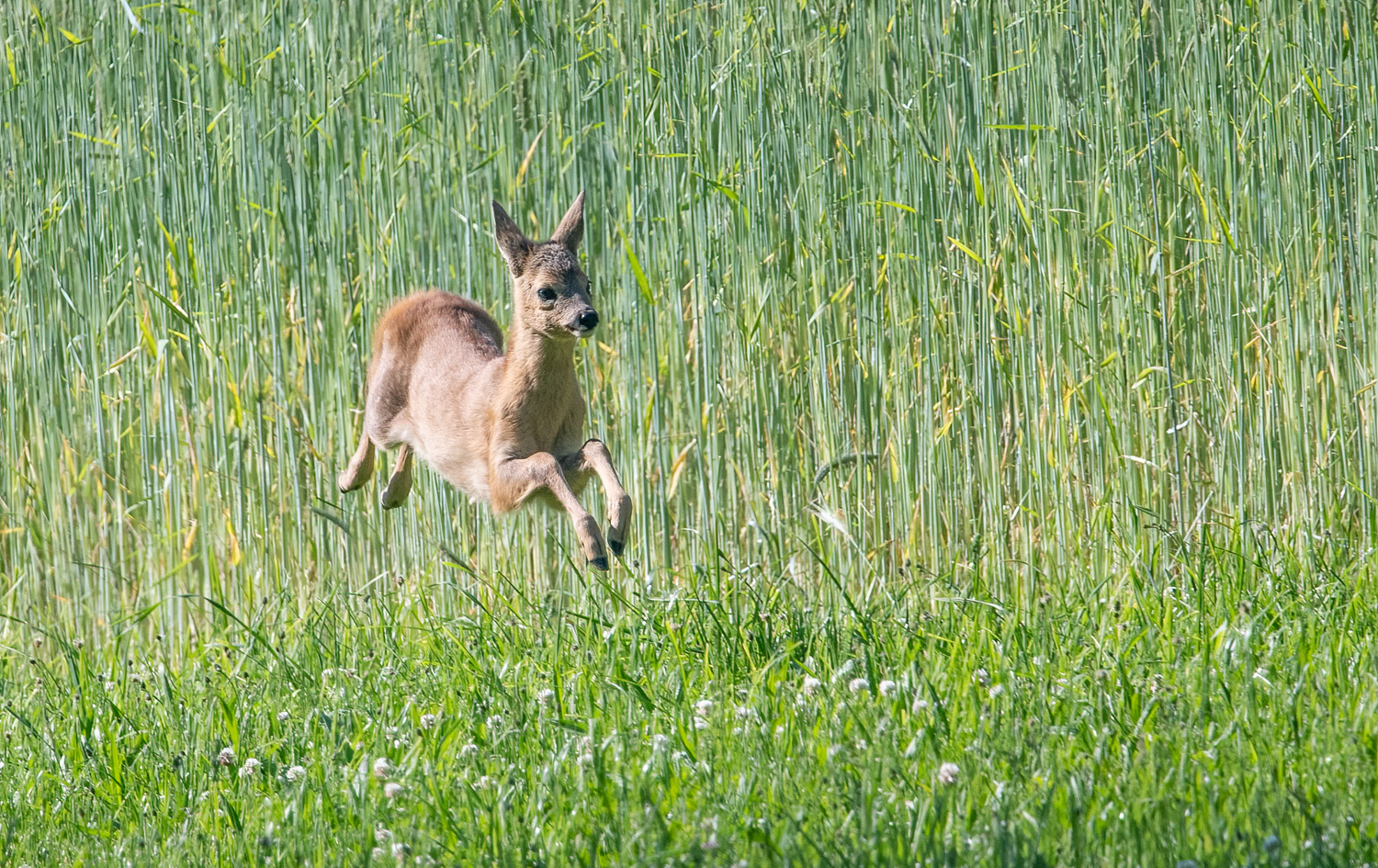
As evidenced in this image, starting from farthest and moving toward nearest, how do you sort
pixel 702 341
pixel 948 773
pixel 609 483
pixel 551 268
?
pixel 702 341 < pixel 551 268 < pixel 609 483 < pixel 948 773

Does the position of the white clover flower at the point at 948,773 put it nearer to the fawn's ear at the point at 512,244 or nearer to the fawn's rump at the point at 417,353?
the fawn's ear at the point at 512,244

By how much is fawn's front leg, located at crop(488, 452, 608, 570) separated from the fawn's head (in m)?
0.34

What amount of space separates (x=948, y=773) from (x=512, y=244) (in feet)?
5.38

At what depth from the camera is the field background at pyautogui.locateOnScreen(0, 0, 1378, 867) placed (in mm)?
4184

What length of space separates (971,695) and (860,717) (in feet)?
0.87

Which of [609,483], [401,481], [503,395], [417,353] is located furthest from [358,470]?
[609,483]

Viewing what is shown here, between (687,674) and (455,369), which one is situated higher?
(455,369)

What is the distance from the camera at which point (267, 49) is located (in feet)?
17.5

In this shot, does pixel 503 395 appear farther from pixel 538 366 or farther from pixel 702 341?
pixel 702 341

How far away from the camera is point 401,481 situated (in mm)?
4551

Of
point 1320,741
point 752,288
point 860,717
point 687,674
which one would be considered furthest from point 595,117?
point 1320,741

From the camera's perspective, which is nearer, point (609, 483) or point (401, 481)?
point (609, 483)

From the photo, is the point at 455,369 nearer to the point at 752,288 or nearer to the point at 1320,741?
the point at 752,288

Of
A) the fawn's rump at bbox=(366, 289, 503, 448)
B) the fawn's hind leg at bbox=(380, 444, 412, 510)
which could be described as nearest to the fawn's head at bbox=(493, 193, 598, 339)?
the fawn's rump at bbox=(366, 289, 503, 448)
